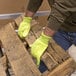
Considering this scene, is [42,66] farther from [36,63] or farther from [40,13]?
[40,13]

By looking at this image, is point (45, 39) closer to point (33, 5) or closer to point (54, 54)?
point (54, 54)

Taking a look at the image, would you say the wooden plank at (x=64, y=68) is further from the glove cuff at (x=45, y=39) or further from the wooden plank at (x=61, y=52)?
the glove cuff at (x=45, y=39)

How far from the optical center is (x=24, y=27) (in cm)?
203

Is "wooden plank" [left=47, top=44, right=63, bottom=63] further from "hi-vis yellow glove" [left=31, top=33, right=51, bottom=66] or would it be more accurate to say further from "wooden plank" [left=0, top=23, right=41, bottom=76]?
"wooden plank" [left=0, top=23, right=41, bottom=76]

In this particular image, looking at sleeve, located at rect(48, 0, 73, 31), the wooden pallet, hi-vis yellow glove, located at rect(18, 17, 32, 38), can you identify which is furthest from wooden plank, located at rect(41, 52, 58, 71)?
hi-vis yellow glove, located at rect(18, 17, 32, 38)

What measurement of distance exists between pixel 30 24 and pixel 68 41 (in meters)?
0.39

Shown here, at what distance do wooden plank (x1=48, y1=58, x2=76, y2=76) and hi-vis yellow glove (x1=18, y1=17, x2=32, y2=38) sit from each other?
52 cm

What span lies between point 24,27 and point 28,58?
0.37 m

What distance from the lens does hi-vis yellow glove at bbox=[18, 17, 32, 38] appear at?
2006 mm

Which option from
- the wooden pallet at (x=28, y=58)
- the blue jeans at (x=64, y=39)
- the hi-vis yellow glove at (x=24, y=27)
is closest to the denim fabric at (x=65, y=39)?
the blue jeans at (x=64, y=39)

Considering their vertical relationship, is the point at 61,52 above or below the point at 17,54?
above

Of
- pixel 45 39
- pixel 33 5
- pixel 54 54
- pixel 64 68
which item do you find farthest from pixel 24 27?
pixel 64 68

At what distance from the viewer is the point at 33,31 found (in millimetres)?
2037

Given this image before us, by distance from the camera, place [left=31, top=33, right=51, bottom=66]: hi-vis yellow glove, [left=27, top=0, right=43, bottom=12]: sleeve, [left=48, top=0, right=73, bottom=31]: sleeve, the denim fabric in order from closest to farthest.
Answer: [left=48, top=0, right=73, bottom=31]: sleeve, [left=31, top=33, right=51, bottom=66]: hi-vis yellow glove, the denim fabric, [left=27, top=0, right=43, bottom=12]: sleeve
